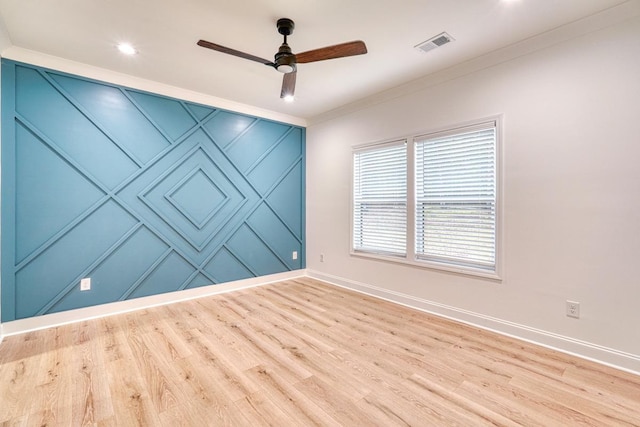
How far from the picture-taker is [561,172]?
2438mm

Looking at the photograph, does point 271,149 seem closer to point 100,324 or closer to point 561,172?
point 100,324

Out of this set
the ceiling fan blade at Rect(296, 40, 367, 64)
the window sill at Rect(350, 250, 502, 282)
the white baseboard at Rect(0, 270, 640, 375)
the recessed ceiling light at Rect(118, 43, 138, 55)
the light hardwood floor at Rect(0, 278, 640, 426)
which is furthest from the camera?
the window sill at Rect(350, 250, 502, 282)

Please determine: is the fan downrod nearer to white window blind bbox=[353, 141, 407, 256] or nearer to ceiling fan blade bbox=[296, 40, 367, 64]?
ceiling fan blade bbox=[296, 40, 367, 64]

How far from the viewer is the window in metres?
2.89

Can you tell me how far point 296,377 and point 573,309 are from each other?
2.34 meters

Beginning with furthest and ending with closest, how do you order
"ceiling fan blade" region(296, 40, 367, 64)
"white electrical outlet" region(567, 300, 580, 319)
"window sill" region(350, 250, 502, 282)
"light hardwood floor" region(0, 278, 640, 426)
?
"window sill" region(350, 250, 502, 282), "white electrical outlet" region(567, 300, 580, 319), "ceiling fan blade" region(296, 40, 367, 64), "light hardwood floor" region(0, 278, 640, 426)

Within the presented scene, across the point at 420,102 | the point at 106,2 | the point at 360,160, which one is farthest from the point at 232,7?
the point at 360,160

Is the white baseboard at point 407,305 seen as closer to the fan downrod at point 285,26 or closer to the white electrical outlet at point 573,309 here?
the white electrical outlet at point 573,309

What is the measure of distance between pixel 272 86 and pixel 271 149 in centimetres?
119

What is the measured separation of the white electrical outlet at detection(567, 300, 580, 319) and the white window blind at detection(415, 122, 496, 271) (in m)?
0.64

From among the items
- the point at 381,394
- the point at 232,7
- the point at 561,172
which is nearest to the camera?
the point at 381,394

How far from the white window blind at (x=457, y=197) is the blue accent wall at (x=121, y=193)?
233cm

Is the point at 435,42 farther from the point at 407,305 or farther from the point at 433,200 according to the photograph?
the point at 407,305

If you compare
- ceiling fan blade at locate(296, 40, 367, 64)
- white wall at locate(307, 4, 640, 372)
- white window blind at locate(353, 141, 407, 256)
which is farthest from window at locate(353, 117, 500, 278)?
ceiling fan blade at locate(296, 40, 367, 64)
